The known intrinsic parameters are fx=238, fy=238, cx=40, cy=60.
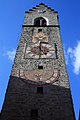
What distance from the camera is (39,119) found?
42.3ft

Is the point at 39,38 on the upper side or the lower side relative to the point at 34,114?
upper

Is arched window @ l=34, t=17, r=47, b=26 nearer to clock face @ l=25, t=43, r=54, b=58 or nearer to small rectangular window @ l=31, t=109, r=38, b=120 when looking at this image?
clock face @ l=25, t=43, r=54, b=58

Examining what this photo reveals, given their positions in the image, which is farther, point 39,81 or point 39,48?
point 39,48

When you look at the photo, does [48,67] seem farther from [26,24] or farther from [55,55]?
[26,24]

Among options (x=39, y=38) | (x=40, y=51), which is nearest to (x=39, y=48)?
(x=40, y=51)

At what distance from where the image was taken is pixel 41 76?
1544 centimetres

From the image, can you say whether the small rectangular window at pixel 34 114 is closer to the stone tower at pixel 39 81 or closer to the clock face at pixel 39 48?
the stone tower at pixel 39 81

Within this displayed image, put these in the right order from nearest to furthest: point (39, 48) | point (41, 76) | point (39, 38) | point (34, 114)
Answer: point (34, 114) < point (41, 76) < point (39, 48) < point (39, 38)

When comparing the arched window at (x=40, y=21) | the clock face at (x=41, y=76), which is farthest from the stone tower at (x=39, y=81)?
the arched window at (x=40, y=21)

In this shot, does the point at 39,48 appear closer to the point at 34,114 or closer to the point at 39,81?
the point at 39,81

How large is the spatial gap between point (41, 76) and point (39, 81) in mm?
497

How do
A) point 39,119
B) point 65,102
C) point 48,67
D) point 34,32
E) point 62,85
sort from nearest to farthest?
point 39,119 < point 65,102 < point 62,85 < point 48,67 < point 34,32

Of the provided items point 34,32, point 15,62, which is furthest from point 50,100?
point 34,32

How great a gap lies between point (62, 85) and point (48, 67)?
1907 millimetres
